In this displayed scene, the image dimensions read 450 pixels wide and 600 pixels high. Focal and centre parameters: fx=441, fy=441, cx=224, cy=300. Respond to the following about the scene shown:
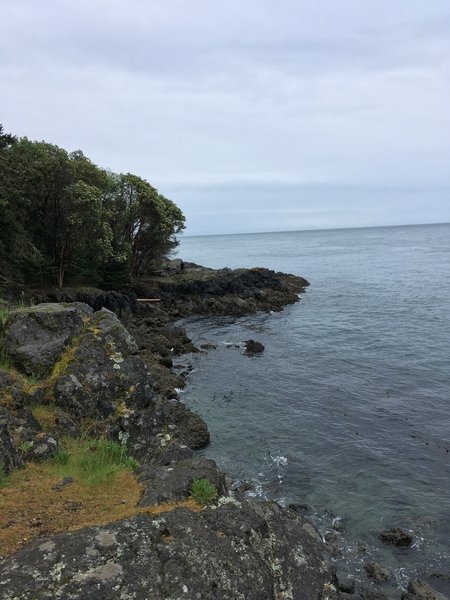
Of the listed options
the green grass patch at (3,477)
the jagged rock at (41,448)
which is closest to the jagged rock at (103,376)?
the jagged rock at (41,448)

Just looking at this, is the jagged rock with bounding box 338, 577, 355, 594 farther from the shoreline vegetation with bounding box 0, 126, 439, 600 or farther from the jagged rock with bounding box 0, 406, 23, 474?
the jagged rock with bounding box 0, 406, 23, 474

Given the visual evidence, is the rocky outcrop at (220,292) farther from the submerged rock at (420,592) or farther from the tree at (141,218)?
the submerged rock at (420,592)

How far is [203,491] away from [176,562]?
3.92ft

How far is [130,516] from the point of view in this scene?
5.34 meters

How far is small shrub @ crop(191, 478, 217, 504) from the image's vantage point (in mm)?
5875

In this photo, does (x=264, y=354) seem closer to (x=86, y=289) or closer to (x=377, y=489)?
(x=377, y=489)

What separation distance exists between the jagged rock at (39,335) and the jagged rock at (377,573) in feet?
28.1

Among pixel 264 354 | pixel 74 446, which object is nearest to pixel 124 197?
pixel 264 354

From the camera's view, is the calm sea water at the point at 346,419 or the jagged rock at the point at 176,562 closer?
the jagged rock at the point at 176,562

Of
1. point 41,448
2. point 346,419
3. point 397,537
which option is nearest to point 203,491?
point 41,448

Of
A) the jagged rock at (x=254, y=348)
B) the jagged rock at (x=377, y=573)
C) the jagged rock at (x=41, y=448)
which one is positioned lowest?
the jagged rock at (x=377, y=573)

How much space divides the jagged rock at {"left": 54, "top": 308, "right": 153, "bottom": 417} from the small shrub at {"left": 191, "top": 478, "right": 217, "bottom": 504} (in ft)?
14.0

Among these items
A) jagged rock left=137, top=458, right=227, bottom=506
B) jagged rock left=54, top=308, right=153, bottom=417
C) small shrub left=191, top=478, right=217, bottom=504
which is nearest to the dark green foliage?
jagged rock left=54, top=308, right=153, bottom=417

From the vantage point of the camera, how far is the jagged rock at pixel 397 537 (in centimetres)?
1096
